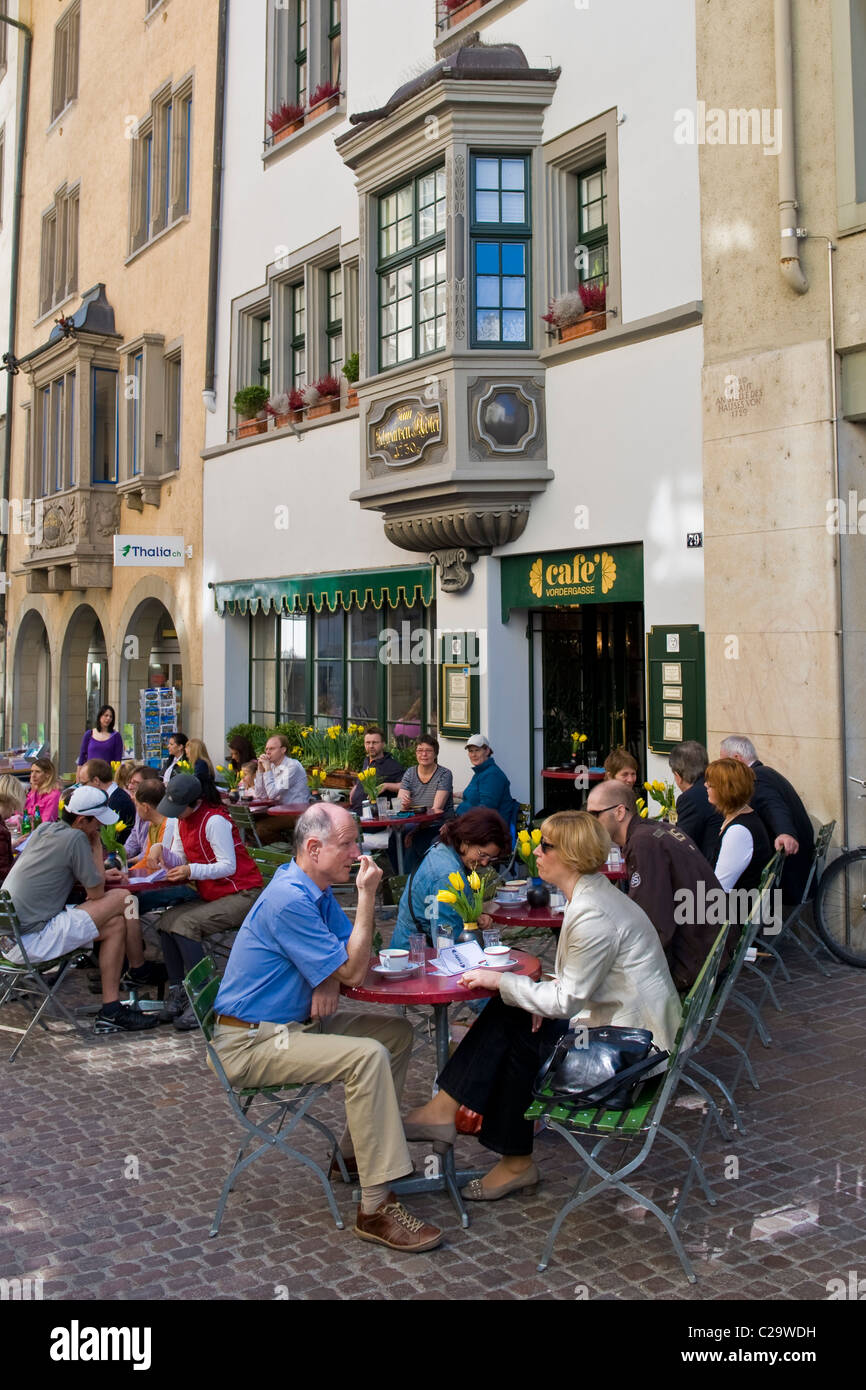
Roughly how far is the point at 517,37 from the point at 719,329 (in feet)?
14.2

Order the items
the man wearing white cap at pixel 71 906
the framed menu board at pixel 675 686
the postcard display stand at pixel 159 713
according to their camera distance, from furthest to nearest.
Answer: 1. the postcard display stand at pixel 159 713
2. the framed menu board at pixel 675 686
3. the man wearing white cap at pixel 71 906

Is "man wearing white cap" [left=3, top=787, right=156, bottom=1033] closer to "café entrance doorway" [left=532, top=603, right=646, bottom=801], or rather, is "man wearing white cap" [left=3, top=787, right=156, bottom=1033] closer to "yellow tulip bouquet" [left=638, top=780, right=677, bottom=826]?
"yellow tulip bouquet" [left=638, top=780, right=677, bottom=826]

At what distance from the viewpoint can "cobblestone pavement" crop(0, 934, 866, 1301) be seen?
390 centimetres

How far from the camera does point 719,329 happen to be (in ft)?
29.9

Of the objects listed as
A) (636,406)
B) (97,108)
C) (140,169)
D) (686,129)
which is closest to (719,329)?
(636,406)

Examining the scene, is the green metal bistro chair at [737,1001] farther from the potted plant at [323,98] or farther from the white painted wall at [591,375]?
the potted plant at [323,98]

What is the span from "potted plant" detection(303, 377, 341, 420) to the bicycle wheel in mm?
8637

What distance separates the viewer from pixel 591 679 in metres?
12.0

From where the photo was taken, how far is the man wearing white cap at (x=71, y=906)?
674 cm

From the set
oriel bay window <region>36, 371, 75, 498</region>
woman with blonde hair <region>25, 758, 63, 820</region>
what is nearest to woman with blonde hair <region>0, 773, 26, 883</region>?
woman with blonde hair <region>25, 758, 63, 820</region>

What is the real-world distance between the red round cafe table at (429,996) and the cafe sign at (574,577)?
228 inches

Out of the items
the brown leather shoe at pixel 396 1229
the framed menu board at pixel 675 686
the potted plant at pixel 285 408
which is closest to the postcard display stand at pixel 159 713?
the potted plant at pixel 285 408
